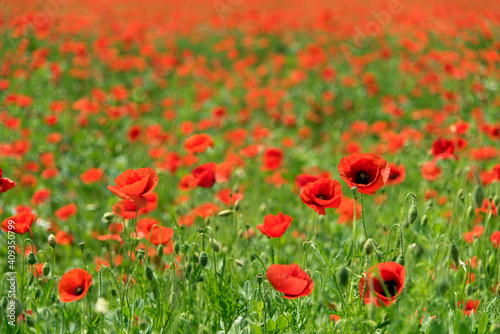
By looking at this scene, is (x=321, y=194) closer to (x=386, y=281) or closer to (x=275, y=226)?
(x=275, y=226)

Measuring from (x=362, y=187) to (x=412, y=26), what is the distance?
29.6ft

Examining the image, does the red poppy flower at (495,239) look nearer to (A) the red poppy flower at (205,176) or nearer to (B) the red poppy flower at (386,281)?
(B) the red poppy flower at (386,281)

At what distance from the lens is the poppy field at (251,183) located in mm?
1609

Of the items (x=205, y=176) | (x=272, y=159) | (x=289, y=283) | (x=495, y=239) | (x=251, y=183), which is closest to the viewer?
(x=289, y=283)

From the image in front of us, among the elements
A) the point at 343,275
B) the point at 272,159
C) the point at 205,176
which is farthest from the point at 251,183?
the point at 343,275

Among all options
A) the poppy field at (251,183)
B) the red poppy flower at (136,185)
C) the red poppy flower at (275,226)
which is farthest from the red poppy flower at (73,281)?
the red poppy flower at (275,226)

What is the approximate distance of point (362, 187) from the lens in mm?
1505

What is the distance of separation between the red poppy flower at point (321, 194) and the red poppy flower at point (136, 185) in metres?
0.55

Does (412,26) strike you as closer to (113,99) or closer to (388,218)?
(113,99)

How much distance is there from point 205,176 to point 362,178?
33.4 inches

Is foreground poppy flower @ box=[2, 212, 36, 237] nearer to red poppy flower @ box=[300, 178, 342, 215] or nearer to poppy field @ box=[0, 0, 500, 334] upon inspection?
poppy field @ box=[0, 0, 500, 334]

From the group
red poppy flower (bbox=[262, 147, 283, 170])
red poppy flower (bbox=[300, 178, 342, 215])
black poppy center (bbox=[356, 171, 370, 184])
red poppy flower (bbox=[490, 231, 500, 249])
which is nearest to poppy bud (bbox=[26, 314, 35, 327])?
red poppy flower (bbox=[300, 178, 342, 215])

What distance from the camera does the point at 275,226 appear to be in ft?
5.58

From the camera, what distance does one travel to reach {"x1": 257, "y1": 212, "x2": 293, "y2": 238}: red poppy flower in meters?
1.70
